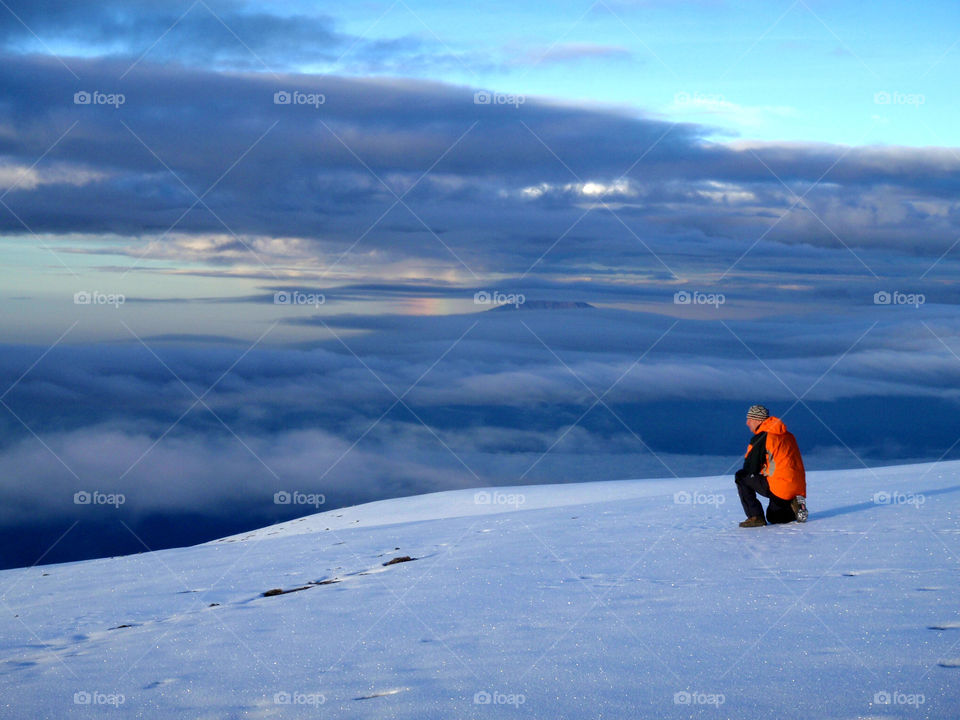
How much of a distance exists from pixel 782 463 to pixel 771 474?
0.25 meters

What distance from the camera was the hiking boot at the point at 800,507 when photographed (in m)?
11.1

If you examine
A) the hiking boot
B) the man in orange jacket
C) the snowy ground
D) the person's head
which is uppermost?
the person's head

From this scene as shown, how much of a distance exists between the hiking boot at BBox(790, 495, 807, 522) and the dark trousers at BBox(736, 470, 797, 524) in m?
0.07

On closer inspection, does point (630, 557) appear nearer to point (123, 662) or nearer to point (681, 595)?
point (681, 595)

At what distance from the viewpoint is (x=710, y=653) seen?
5.96 meters

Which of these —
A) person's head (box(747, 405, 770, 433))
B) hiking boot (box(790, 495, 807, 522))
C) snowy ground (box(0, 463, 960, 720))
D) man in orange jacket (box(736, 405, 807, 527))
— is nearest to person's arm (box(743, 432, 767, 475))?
man in orange jacket (box(736, 405, 807, 527))

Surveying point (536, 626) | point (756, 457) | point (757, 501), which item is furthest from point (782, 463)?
point (536, 626)

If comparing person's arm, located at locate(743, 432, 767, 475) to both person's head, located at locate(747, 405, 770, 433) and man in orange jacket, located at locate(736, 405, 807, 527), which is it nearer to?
man in orange jacket, located at locate(736, 405, 807, 527)

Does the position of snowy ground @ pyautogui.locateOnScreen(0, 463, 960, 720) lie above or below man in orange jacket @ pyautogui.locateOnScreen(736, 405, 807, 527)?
below

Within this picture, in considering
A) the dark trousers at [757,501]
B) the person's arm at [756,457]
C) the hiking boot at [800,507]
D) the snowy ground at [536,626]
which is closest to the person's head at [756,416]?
the person's arm at [756,457]

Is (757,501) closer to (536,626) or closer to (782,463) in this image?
(782,463)

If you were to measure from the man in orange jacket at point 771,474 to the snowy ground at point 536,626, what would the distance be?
0.38m

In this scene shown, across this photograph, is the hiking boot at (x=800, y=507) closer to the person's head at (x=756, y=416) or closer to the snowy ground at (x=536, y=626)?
the snowy ground at (x=536, y=626)

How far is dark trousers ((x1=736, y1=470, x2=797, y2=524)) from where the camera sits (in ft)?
36.6
